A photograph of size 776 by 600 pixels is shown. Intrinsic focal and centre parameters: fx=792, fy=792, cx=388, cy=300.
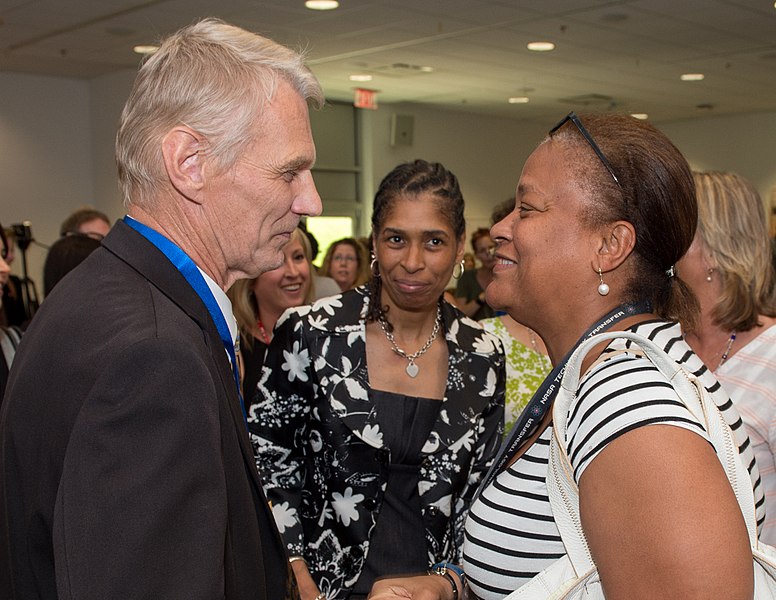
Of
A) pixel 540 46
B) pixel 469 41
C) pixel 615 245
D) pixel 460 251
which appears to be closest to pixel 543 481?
pixel 615 245

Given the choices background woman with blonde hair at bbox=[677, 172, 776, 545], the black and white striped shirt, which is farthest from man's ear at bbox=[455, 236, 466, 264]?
the black and white striped shirt

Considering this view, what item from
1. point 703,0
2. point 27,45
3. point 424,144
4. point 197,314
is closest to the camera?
point 197,314

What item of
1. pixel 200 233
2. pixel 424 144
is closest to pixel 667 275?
pixel 200 233

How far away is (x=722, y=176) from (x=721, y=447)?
1.72m

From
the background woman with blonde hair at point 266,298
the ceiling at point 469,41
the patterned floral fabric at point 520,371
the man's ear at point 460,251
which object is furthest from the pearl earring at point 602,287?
the ceiling at point 469,41

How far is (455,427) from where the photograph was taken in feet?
6.89

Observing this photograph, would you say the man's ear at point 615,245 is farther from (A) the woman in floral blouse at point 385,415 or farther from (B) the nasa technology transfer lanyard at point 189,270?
(A) the woman in floral blouse at point 385,415

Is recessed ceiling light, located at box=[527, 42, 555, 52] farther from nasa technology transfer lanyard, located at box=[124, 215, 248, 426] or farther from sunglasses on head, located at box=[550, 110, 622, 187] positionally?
nasa technology transfer lanyard, located at box=[124, 215, 248, 426]

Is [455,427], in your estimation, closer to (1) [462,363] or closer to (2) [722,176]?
(1) [462,363]

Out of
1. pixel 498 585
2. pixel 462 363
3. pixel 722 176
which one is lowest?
pixel 498 585

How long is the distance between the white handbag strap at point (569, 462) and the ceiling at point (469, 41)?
5.37 meters

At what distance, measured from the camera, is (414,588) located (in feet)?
5.31

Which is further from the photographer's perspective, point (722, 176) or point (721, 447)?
point (722, 176)

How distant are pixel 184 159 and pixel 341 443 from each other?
1.07 metres
